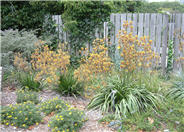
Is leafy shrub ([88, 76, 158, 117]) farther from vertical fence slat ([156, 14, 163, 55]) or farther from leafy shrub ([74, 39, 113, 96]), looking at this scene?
Result: vertical fence slat ([156, 14, 163, 55])

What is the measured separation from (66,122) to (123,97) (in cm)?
130

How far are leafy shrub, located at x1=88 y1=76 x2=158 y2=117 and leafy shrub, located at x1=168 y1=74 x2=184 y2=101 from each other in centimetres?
47

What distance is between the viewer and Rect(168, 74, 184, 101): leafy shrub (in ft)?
14.1

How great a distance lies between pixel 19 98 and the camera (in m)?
4.14

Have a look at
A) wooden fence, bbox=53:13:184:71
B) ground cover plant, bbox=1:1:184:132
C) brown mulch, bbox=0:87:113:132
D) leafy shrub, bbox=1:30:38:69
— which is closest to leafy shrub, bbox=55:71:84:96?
ground cover plant, bbox=1:1:184:132

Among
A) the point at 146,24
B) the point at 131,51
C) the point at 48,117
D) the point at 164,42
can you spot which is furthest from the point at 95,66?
the point at 164,42

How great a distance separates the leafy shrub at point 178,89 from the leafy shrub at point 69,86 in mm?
1933

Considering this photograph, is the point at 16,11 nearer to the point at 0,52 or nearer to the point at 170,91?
the point at 0,52

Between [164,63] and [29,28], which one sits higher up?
[29,28]

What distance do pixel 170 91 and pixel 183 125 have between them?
3.49 ft

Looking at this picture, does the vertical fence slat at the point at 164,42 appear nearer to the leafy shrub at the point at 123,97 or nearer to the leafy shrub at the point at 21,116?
the leafy shrub at the point at 123,97

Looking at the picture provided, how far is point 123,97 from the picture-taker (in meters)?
3.95

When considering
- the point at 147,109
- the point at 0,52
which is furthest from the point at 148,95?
the point at 0,52

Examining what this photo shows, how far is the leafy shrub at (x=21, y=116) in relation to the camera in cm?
325
